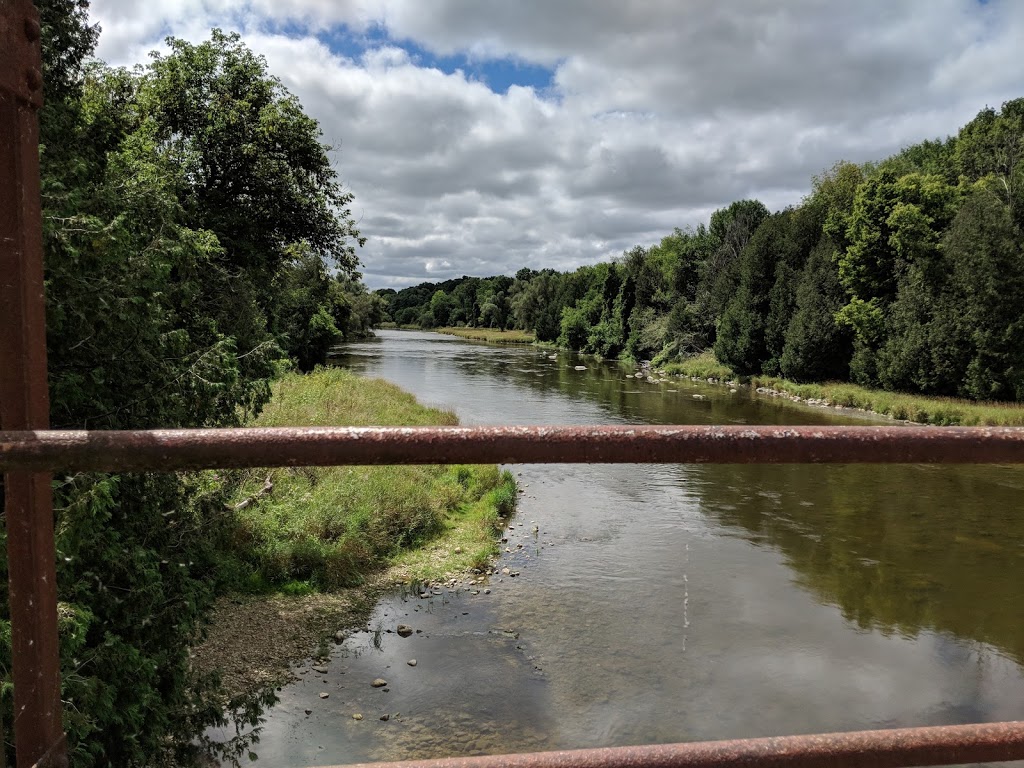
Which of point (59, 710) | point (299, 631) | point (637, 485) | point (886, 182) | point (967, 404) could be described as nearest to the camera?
point (59, 710)

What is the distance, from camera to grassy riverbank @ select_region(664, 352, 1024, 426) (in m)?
28.7

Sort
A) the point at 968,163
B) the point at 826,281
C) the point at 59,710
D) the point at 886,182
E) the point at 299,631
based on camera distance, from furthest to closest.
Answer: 1. the point at 968,163
2. the point at 826,281
3. the point at 886,182
4. the point at 299,631
5. the point at 59,710

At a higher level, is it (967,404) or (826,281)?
(826,281)

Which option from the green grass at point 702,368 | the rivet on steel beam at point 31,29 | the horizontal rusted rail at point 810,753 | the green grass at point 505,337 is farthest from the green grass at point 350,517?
the green grass at point 505,337

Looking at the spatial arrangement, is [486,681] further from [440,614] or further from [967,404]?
[967,404]

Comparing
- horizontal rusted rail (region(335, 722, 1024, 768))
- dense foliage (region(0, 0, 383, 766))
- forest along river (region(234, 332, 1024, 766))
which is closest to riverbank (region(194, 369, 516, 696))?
forest along river (region(234, 332, 1024, 766))

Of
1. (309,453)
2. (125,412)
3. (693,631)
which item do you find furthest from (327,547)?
(309,453)

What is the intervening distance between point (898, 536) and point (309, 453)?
1676 centimetres

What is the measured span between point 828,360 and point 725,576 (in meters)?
31.5

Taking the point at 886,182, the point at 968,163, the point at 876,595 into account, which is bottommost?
the point at 876,595

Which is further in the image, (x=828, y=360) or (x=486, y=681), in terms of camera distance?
(x=828, y=360)

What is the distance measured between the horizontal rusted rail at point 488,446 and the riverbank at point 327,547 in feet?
21.5

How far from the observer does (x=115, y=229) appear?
5039 millimetres

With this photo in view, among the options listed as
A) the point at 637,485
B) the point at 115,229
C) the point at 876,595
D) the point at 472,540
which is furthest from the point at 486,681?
the point at 637,485
